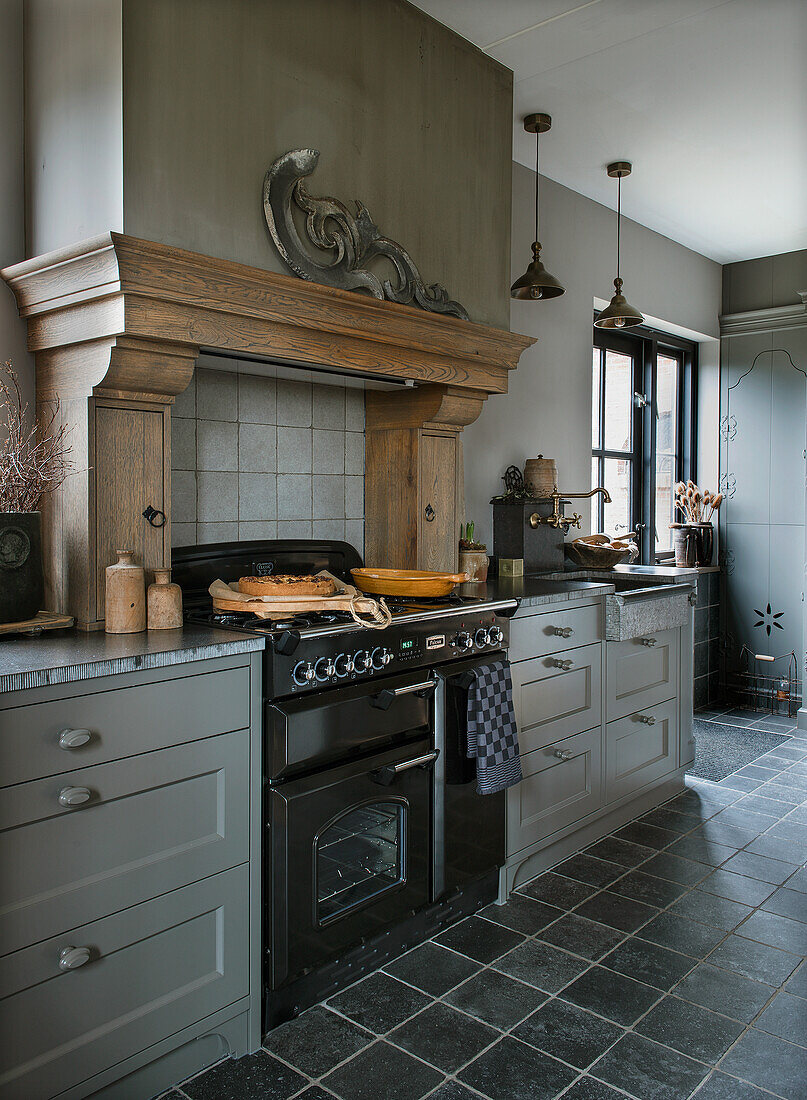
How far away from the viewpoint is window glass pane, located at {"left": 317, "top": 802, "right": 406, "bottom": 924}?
2.14m

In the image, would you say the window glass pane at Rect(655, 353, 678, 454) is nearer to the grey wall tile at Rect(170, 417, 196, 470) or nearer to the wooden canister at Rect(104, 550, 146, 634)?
the grey wall tile at Rect(170, 417, 196, 470)

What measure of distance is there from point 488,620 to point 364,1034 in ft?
3.74

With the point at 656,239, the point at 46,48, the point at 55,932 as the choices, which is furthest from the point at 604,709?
the point at 656,239

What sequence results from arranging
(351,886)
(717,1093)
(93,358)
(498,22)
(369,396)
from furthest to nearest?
(369,396)
(498,22)
(351,886)
(93,358)
(717,1093)

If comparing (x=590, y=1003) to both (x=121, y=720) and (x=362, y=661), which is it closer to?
(x=362, y=661)

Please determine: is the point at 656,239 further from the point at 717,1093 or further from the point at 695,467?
the point at 717,1093

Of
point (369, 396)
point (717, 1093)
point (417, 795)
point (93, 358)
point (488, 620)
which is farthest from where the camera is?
point (369, 396)

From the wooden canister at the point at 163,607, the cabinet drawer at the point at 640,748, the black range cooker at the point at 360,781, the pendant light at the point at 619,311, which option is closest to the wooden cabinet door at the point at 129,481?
the wooden canister at the point at 163,607

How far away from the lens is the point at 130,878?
5.68 ft

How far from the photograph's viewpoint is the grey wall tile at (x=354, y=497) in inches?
122

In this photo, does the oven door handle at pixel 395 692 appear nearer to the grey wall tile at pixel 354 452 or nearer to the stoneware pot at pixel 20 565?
the stoneware pot at pixel 20 565

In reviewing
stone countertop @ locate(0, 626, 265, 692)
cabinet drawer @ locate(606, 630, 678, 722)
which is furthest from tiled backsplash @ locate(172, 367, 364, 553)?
cabinet drawer @ locate(606, 630, 678, 722)

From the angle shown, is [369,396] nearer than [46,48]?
No

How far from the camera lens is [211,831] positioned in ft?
6.20
